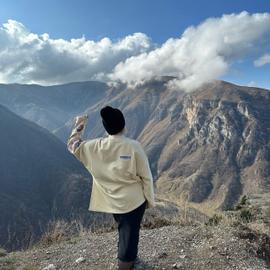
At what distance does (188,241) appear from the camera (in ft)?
24.5

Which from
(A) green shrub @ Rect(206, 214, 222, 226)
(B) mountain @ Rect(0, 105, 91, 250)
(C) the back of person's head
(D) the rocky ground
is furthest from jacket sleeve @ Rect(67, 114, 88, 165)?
(B) mountain @ Rect(0, 105, 91, 250)

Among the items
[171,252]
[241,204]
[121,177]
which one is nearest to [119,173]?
[121,177]

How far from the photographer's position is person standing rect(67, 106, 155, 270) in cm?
543

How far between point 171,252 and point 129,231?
1.66 metres

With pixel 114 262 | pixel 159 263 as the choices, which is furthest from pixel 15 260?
pixel 159 263

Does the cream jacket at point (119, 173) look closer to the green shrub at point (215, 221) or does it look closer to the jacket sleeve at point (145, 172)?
the jacket sleeve at point (145, 172)

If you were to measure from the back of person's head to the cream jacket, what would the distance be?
90 millimetres

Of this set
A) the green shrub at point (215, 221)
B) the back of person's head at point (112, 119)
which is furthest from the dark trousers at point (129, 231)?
the green shrub at point (215, 221)

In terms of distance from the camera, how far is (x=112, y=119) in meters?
5.52

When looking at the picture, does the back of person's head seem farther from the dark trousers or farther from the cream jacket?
the dark trousers

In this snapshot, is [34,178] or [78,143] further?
[34,178]

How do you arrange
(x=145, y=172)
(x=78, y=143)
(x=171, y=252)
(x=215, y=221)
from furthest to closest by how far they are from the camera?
(x=215, y=221), (x=171, y=252), (x=78, y=143), (x=145, y=172)

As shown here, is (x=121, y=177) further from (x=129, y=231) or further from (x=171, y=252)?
(x=171, y=252)

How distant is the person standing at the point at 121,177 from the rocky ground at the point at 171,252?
1187 mm
